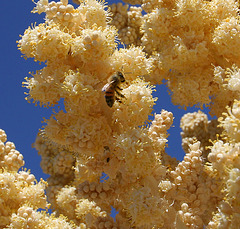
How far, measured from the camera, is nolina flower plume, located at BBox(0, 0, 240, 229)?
11.6 feet

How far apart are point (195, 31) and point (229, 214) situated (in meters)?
1.95

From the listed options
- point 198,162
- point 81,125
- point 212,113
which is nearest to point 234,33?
point 212,113

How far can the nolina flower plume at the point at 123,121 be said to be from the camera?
354cm

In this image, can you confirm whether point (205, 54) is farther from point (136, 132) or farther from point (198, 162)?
point (136, 132)

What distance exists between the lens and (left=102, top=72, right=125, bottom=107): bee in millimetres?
3559

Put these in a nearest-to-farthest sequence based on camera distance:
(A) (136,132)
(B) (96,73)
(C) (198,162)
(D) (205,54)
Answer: (A) (136,132) → (B) (96,73) → (C) (198,162) → (D) (205,54)

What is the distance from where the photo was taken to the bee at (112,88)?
3.56 meters

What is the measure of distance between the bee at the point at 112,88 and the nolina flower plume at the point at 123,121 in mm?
12

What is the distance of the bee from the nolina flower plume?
0.01 m

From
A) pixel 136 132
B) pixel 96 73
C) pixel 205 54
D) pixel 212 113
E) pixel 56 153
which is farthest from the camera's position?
pixel 56 153

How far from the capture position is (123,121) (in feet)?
12.2

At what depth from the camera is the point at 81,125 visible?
358 centimetres

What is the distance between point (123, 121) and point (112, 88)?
0.32 metres

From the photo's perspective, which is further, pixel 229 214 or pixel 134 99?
pixel 134 99
